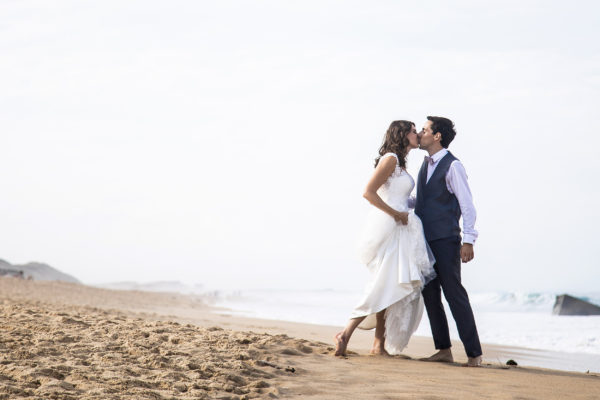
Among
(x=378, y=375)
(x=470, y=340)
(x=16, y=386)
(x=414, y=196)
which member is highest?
(x=414, y=196)

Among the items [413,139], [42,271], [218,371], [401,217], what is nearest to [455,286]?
[401,217]

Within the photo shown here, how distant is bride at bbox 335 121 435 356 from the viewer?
201 inches

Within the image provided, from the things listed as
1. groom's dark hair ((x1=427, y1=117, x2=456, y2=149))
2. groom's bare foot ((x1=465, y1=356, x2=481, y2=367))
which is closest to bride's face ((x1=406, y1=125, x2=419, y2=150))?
groom's dark hair ((x1=427, y1=117, x2=456, y2=149))

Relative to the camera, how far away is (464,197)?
5.11m

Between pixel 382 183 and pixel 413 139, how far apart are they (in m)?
0.48

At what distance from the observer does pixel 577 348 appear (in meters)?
7.79

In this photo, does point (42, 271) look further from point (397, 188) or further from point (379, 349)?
point (397, 188)

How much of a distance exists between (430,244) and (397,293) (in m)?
0.51

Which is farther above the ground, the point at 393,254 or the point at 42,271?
the point at 42,271

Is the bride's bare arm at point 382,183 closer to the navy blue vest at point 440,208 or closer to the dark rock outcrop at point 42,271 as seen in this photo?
the navy blue vest at point 440,208

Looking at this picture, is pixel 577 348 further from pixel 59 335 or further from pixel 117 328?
pixel 59 335

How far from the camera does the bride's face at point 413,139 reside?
5.27 m

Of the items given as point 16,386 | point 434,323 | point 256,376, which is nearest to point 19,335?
point 16,386

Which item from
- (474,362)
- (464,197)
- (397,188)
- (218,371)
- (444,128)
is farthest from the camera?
(444,128)
